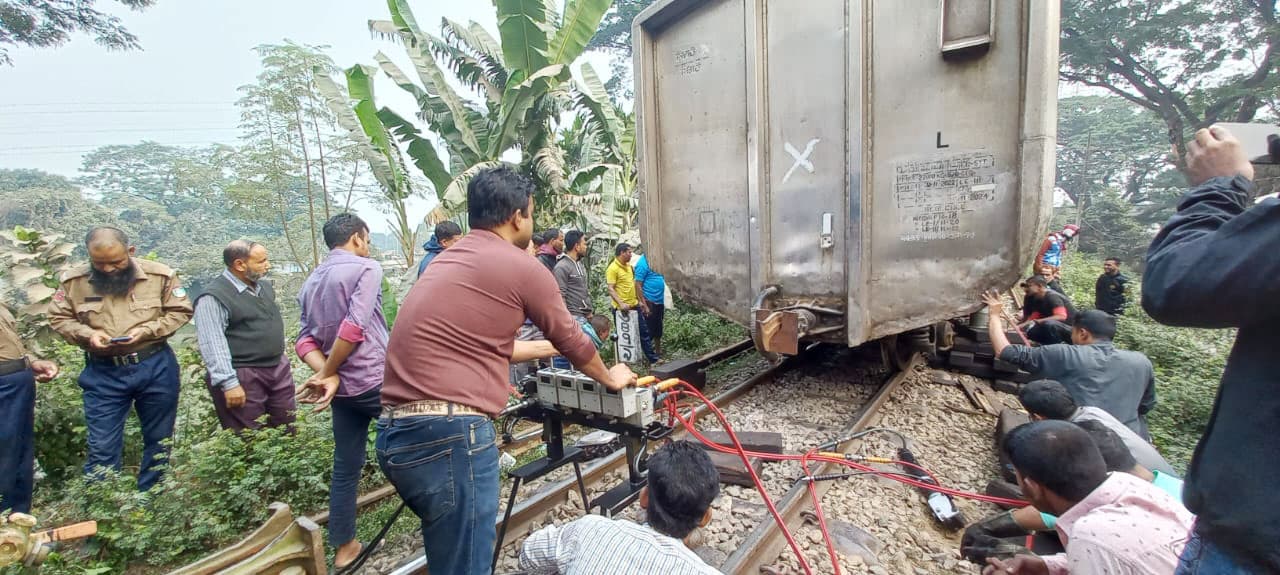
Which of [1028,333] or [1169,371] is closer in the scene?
[1028,333]

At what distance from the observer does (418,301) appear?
1906 millimetres

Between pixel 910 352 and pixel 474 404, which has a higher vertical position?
pixel 474 404

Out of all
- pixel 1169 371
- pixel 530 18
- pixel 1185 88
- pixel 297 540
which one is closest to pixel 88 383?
pixel 297 540

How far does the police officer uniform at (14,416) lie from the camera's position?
3.16 m

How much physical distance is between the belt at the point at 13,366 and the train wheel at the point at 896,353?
6.40 meters

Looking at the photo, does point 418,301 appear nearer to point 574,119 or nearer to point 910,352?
point 910,352

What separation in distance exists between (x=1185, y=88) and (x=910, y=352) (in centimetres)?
2174

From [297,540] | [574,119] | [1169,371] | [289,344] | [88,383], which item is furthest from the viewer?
[574,119]

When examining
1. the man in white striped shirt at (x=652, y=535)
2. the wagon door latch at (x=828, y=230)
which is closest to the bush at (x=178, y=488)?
the man in white striped shirt at (x=652, y=535)

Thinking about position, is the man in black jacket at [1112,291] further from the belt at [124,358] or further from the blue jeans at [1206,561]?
the belt at [124,358]

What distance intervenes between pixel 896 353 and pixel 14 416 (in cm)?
664

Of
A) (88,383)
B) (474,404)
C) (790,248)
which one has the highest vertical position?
(790,248)

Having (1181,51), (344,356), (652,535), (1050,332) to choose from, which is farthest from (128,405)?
(1181,51)

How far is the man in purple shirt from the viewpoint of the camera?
2582 mm
